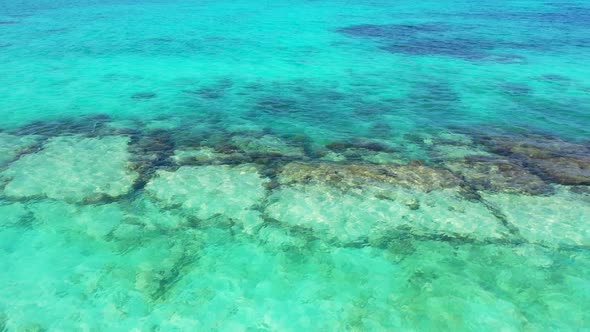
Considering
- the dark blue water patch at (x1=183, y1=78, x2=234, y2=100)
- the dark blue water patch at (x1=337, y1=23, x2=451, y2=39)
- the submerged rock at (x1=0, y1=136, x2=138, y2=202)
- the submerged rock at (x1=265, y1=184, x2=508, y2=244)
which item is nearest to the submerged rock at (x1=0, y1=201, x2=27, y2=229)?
the submerged rock at (x1=0, y1=136, x2=138, y2=202)

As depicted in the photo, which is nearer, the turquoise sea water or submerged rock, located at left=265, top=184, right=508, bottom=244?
the turquoise sea water

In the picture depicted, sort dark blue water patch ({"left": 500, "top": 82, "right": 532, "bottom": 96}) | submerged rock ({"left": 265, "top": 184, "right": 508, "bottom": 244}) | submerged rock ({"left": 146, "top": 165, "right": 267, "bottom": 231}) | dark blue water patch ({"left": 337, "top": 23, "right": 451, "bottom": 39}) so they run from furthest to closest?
dark blue water patch ({"left": 337, "top": 23, "right": 451, "bottom": 39}), dark blue water patch ({"left": 500, "top": 82, "right": 532, "bottom": 96}), submerged rock ({"left": 146, "top": 165, "right": 267, "bottom": 231}), submerged rock ({"left": 265, "top": 184, "right": 508, "bottom": 244})

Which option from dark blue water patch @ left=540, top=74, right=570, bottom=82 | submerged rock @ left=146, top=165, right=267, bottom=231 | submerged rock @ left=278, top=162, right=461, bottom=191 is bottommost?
submerged rock @ left=146, top=165, right=267, bottom=231

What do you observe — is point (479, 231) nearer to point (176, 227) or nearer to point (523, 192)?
point (523, 192)

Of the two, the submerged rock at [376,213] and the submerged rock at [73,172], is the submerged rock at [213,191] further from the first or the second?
the submerged rock at [73,172]

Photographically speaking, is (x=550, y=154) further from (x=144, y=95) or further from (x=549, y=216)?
(x=144, y=95)

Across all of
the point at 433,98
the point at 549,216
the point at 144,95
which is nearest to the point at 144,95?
the point at 144,95

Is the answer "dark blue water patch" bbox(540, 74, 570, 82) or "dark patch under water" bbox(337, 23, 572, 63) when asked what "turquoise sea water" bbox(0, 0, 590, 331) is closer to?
"dark blue water patch" bbox(540, 74, 570, 82)

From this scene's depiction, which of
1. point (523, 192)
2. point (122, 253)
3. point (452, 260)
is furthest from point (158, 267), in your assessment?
point (523, 192)
